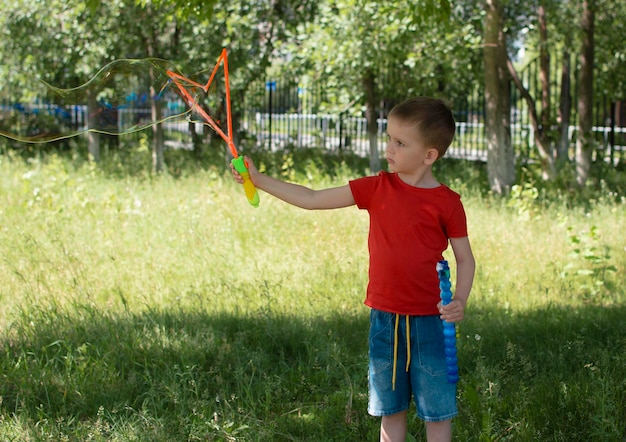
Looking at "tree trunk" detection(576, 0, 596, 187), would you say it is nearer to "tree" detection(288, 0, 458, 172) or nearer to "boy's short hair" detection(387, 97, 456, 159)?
"tree" detection(288, 0, 458, 172)

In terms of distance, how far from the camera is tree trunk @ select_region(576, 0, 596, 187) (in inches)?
477

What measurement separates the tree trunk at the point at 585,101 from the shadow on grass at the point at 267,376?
22.3ft

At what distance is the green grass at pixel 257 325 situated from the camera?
13.5 ft

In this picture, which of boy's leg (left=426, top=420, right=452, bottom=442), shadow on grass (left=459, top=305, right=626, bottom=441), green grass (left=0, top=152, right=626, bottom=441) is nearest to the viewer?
boy's leg (left=426, top=420, right=452, bottom=442)

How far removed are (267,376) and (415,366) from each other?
5.36 ft

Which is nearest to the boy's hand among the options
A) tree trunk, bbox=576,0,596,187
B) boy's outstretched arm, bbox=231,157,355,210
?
boy's outstretched arm, bbox=231,157,355,210

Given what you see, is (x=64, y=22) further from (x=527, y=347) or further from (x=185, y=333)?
(x=527, y=347)

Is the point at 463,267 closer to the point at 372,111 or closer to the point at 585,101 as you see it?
the point at 585,101

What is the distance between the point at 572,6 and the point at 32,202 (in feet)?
31.1

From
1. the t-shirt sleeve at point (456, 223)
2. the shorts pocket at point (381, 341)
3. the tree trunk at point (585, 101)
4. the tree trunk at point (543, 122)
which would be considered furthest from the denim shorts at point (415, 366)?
the tree trunk at point (543, 122)

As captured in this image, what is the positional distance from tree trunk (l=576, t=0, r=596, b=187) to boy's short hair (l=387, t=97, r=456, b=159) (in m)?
9.49

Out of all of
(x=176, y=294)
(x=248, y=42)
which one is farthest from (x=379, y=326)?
(x=248, y=42)

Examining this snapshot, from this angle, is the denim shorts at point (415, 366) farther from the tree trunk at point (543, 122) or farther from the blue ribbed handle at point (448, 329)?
the tree trunk at point (543, 122)

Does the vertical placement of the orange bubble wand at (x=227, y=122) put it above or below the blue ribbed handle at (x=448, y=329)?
above
